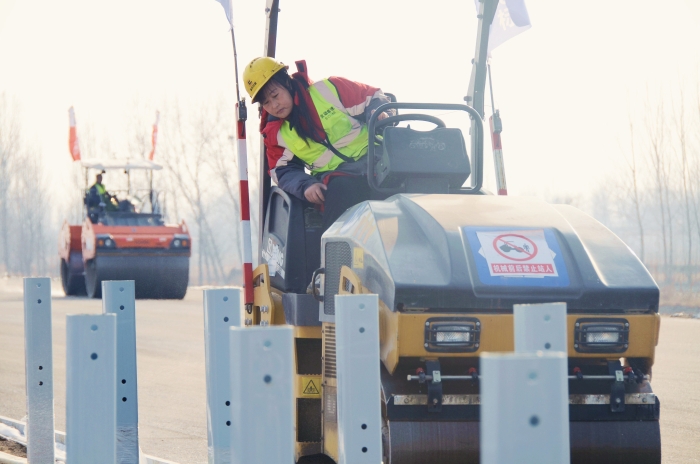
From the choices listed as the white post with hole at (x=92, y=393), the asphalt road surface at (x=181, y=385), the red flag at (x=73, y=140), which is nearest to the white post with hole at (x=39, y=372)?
the asphalt road surface at (x=181, y=385)

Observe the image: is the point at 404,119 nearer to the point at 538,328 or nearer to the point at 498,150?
the point at 498,150

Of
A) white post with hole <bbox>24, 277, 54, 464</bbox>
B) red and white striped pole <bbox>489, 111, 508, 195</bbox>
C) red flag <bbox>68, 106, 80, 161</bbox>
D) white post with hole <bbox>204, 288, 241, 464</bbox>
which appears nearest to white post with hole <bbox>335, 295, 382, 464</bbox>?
white post with hole <bbox>204, 288, 241, 464</bbox>

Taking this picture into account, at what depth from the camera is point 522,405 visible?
2.17 m

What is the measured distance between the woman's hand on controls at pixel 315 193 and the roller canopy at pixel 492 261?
935mm

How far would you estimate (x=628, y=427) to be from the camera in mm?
3980

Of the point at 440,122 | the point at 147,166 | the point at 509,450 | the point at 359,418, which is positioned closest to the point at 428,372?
the point at 359,418

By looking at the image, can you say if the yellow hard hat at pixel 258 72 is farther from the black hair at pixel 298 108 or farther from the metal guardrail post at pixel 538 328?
the metal guardrail post at pixel 538 328

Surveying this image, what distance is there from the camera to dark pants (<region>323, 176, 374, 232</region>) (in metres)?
5.43

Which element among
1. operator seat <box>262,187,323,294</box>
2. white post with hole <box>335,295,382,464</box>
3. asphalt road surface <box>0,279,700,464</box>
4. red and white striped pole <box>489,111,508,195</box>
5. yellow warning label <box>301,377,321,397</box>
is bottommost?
asphalt road surface <box>0,279,700,464</box>

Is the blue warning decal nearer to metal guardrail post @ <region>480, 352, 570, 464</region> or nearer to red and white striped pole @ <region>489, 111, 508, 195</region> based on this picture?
metal guardrail post @ <region>480, 352, 570, 464</region>

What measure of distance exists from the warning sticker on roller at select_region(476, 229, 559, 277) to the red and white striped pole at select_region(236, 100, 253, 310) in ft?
6.50

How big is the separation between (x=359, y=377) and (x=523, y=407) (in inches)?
55.1

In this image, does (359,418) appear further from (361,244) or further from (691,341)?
(691,341)

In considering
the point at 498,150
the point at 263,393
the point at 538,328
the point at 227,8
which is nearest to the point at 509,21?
the point at 498,150
